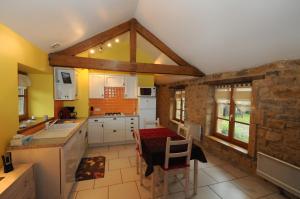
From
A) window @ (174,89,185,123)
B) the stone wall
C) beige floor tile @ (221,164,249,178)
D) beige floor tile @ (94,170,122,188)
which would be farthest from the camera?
window @ (174,89,185,123)

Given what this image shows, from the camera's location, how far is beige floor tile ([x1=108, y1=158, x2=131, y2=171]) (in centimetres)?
320

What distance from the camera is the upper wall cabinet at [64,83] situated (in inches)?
128

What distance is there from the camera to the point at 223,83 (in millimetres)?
3607

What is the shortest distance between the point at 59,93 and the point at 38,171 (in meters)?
1.77

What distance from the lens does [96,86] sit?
4.50m

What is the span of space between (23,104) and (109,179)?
2.16 meters

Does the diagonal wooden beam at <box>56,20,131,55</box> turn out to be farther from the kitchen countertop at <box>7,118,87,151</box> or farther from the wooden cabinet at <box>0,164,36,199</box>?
the wooden cabinet at <box>0,164,36,199</box>

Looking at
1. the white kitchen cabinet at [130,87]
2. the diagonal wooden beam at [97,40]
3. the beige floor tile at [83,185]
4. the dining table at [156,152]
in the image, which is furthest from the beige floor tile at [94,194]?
the white kitchen cabinet at [130,87]

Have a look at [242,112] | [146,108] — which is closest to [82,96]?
[146,108]

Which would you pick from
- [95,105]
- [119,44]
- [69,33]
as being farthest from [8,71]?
[119,44]

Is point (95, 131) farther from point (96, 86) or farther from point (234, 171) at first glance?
point (234, 171)

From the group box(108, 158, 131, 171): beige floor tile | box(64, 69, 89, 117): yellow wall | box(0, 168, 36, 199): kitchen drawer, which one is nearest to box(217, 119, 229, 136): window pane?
box(108, 158, 131, 171): beige floor tile

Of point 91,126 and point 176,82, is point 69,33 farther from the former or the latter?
point 176,82

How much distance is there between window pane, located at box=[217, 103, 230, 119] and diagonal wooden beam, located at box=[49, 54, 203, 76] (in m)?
1.18
